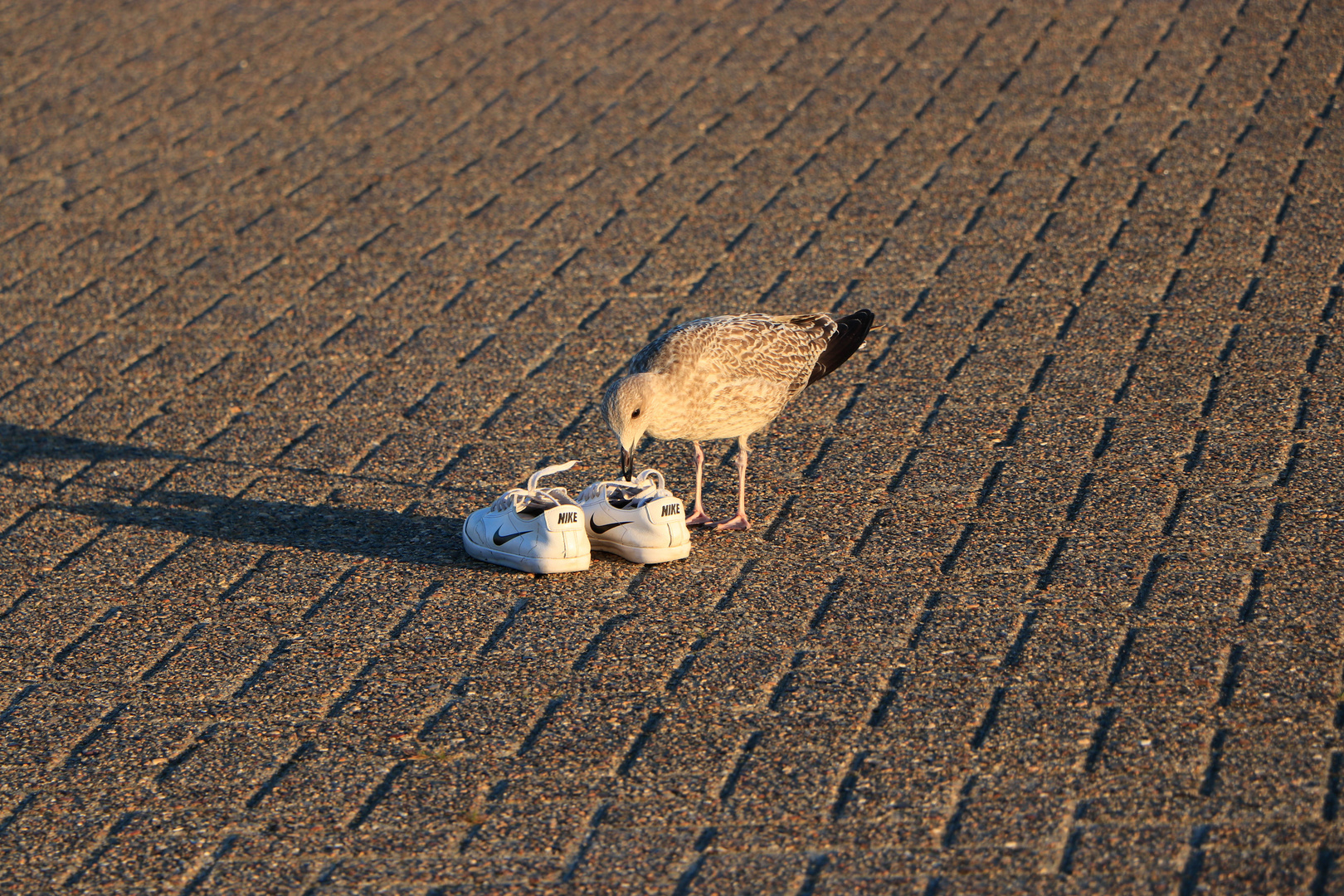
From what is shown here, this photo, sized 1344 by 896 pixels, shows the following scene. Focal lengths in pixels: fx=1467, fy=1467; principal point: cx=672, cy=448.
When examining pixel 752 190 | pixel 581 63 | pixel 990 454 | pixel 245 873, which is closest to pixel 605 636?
pixel 245 873

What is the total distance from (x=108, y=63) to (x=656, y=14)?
404cm

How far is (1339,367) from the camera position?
6371 millimetres

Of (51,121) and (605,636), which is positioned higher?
(51,121)

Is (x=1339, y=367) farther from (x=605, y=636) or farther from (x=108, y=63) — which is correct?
(x=108, y=63)

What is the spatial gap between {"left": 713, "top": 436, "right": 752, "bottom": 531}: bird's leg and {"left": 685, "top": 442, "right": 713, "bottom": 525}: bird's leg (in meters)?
0.06

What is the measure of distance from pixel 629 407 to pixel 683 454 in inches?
48.6

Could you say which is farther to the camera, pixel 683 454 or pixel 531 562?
pixel 683 454

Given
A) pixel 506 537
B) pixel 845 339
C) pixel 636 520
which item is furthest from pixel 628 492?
pixel 845 339

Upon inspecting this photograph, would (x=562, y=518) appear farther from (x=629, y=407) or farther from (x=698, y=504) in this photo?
(x=698, y=504)

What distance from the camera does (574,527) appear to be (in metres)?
5.27

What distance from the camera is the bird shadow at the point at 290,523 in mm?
5621

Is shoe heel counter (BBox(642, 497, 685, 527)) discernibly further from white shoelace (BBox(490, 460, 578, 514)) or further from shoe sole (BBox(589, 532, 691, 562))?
white shoelace (BBox(490, 460, 578, 514))

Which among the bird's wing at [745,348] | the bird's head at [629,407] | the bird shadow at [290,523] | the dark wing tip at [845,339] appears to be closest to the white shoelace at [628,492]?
the bird's head at [629,407]

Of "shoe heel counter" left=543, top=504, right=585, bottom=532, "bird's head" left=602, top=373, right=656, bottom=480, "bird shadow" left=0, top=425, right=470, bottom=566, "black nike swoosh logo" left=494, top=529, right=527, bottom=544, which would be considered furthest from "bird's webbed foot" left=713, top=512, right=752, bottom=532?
"bird shadow" left=0, top=425, right=470, bottom=566
